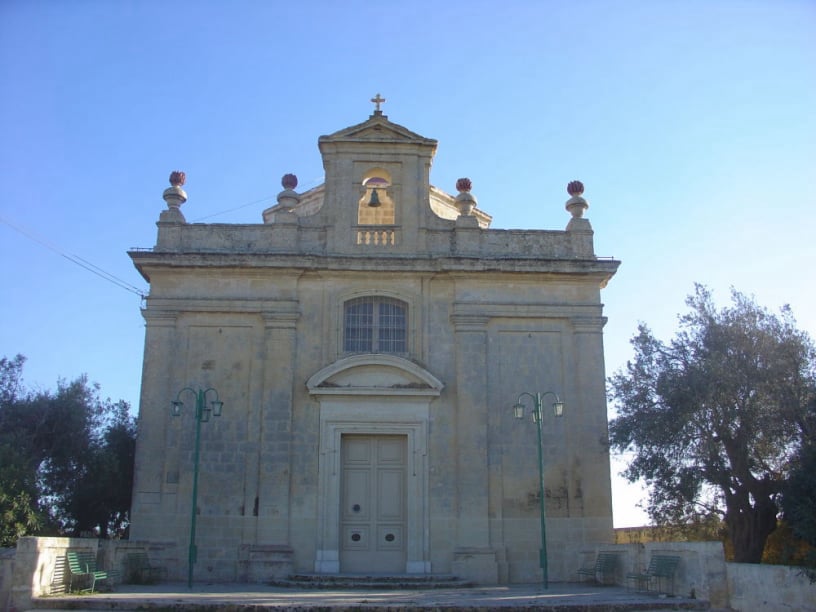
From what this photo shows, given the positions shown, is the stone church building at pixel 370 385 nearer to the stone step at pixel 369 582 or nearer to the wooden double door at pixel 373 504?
the wooden double door at pixel 373 504

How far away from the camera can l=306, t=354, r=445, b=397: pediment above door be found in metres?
18.2

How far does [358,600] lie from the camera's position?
1282 cm

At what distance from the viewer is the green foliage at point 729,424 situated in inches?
653

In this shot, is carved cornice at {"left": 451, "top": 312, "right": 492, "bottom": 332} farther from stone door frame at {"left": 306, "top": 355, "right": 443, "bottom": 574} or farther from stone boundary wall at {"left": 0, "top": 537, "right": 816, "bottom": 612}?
stone boundary wall at {"left": 0, "top": 537, "right": 816, "bottom": 612}

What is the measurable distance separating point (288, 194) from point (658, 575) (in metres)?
12.1

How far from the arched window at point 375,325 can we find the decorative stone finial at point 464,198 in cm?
300

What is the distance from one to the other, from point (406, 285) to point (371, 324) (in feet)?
4.19

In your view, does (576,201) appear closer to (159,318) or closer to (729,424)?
(729,424)

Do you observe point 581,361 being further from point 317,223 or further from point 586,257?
point 317,223

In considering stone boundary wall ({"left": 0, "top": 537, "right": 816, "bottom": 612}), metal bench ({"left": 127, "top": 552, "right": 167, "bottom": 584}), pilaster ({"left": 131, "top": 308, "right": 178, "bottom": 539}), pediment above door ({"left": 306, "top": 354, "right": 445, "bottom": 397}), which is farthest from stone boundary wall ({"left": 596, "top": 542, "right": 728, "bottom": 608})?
pilaster ({"left": 131, "top": 308, "right": 178, "bottom": 539})

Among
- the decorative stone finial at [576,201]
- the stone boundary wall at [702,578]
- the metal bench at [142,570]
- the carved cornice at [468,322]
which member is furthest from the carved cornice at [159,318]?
the decorative stone finial at [576,201]

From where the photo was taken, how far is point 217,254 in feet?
62.1

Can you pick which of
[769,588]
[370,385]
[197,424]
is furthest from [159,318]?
[769,588]

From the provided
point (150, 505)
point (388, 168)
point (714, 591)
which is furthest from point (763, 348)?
point (150, 505)
